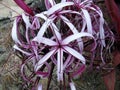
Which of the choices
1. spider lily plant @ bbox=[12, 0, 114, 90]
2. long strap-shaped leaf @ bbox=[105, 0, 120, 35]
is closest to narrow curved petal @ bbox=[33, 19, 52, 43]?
spider lily plant @ bbox=[12, 0, 114, 90]

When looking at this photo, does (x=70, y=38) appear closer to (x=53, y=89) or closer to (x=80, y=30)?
(x=80, y=30)

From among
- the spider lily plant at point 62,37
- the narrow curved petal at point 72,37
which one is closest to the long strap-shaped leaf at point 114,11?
the spider lily plant at point 62,37

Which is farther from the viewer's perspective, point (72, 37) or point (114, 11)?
point (114, 11)

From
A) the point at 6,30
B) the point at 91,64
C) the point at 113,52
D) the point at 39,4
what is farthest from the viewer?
the point at 6,30

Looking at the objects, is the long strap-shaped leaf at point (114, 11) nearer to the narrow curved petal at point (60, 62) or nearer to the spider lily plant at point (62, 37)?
the spider lily plant at point (62, 37)

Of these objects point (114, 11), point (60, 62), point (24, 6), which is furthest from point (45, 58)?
point (114, 11)

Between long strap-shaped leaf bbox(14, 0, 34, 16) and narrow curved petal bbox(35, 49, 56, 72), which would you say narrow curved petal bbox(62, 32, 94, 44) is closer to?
narrow curved petal bbox(35, 49, 56, 72)

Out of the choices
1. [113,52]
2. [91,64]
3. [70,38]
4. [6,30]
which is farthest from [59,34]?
[6,30]

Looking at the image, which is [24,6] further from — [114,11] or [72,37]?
[114,11]
